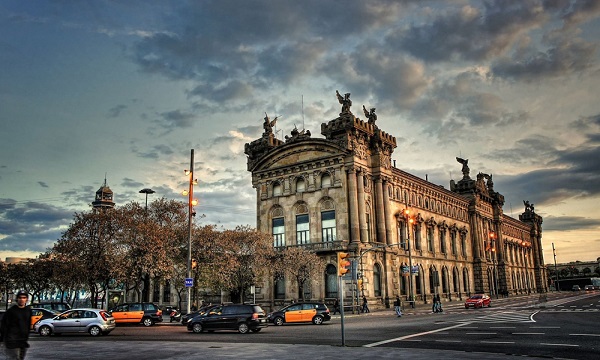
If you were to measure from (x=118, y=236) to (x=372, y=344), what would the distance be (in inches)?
1282

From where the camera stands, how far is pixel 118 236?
46.3 metres

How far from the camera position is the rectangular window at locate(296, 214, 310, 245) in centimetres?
5934

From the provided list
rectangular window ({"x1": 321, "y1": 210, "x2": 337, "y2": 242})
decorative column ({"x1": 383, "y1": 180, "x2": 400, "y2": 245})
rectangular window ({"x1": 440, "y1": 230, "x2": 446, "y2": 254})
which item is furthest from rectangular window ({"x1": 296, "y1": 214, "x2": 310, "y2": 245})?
rectangular window ({"x1": 440, "y1": 230, "x2": 446, "y2": 254})

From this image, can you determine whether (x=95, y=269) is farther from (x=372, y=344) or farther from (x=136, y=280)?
(x=372, y=344)

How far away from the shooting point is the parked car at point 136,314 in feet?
124

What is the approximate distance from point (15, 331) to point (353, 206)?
46.5 m

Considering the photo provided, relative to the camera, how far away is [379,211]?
59.9 meters

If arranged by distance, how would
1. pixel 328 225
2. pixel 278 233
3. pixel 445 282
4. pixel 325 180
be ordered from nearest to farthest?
pixel 328 225, pixel 325 180, pixel 278 233, pixel 445 282

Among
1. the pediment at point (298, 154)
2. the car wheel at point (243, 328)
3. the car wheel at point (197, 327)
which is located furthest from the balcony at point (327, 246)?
the car wheel at point (197, 327)

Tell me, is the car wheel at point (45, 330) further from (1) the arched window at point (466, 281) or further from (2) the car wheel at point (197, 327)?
(1) the arched window at point (466, 281)

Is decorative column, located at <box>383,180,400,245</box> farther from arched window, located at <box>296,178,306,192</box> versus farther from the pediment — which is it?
arched window, located at <box>296,178,306,192</box>

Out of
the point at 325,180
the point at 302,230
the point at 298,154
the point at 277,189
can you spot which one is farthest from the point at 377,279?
the point at 298,154

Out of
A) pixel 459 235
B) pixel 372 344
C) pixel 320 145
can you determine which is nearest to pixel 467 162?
pixel 459 235

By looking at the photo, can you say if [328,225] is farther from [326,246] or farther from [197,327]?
[197,327]
